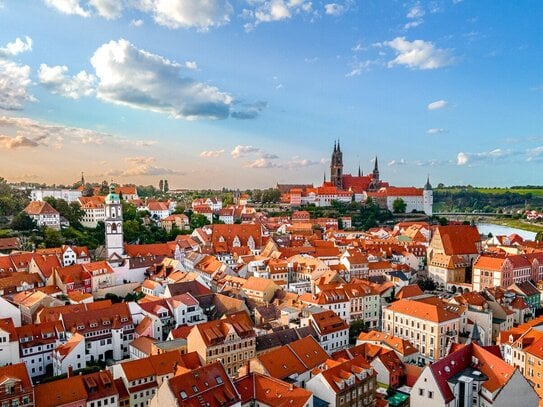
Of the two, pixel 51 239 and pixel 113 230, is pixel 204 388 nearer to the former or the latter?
pixel 113 230

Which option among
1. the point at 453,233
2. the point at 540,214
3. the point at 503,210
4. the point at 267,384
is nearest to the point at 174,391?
the point at 267,384

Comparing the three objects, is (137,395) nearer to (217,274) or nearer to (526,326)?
(217,274)

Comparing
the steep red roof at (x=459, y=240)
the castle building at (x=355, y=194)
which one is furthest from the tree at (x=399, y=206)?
the steep red roof at (x=459, y=240)

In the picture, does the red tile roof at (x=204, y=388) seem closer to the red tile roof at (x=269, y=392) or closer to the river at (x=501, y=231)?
the red tile roof at (x=269, y=392)

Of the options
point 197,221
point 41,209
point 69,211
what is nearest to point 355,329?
point 197,221

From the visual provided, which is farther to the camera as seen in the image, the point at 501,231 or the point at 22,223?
the point at 501,231
